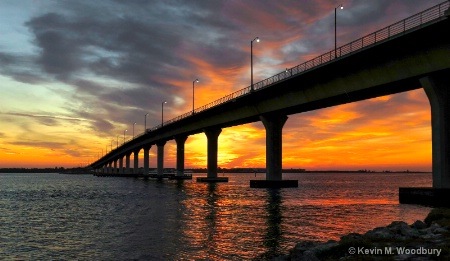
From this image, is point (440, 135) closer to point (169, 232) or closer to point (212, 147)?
point (169, 232)

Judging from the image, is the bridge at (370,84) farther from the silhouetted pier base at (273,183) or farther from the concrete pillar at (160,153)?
the concrete pillar at (160,153)

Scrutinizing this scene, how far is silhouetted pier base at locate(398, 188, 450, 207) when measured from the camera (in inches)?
1495

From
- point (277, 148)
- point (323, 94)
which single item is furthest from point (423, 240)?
point (277, 148)

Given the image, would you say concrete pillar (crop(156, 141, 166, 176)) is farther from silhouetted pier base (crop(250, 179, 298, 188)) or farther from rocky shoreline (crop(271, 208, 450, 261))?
rocky shoreline (crop(271, 208, 450, 261))

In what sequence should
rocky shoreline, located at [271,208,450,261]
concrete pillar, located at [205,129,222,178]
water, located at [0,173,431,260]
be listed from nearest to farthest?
1. rocky shoreline, located at [271,208,450,261]
2. water, located at [0,173,431,260]
3. concrete pillar, located at [205,129,222,178]

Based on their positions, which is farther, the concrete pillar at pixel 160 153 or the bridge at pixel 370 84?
the concrete pillar at pixel 160 153

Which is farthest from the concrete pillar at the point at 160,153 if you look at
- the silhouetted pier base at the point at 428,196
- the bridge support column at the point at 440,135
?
the bridge support column at the point at 440,135

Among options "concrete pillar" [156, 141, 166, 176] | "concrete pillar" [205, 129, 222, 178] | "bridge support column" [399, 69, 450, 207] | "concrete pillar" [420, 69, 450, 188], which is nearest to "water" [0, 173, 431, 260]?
"bridge support column" [399, 69, 450, 207]

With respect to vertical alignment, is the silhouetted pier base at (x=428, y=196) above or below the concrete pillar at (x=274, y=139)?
below

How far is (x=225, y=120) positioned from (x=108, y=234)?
63.7 m

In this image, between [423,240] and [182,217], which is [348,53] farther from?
[423,240]

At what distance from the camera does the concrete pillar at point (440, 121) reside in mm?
38438

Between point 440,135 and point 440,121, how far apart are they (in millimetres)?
1184

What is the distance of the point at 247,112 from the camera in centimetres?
8012
